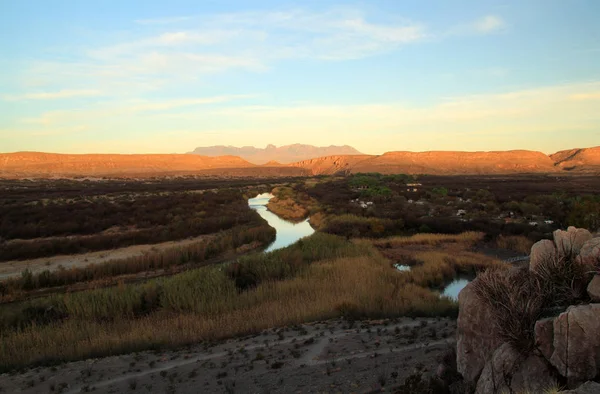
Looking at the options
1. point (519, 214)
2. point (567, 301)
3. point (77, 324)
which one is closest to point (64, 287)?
point (77, 324)

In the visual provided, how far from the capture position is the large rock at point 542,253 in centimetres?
557

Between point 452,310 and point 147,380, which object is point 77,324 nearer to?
point 147,380

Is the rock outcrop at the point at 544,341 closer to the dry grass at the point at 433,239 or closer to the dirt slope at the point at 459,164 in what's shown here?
the dry grass at the point at 433,239

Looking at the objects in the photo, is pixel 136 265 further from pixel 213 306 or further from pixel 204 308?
pixel 213 306

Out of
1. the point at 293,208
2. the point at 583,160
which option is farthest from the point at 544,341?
the point at 583,160

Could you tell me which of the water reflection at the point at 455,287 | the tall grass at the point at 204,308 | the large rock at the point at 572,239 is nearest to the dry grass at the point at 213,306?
the tall grass at the point at 204,308

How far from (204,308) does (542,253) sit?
34.2ft

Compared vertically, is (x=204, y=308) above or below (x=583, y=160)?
below

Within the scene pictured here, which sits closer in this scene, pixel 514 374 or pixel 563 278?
pixel 514 374

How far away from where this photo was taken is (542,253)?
576 cm

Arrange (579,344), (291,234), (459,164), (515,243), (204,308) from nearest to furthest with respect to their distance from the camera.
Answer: (579,344) < (204,308) < (515,243) < (291,234) < (459,164)

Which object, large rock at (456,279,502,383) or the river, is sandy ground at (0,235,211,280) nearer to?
the river

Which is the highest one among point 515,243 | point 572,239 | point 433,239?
point 572,239

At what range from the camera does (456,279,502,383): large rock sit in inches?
214
